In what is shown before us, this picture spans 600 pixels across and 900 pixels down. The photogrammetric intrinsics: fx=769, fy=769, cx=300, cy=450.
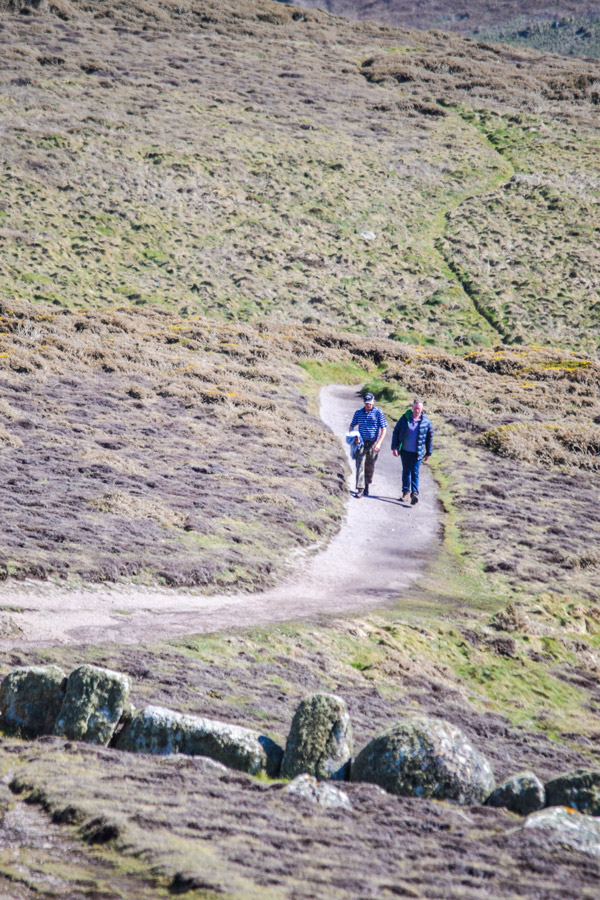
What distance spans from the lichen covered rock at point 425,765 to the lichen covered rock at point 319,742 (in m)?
0.18

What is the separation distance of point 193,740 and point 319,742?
96 centimetres

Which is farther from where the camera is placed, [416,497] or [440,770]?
[416,497]

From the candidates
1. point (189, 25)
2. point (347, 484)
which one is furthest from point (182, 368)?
point (189, 25)

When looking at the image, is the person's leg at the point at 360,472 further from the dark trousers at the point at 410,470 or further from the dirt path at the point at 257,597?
the dark trousers at the point at 410,470

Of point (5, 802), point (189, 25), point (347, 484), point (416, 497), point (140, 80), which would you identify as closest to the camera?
point (5, 802)

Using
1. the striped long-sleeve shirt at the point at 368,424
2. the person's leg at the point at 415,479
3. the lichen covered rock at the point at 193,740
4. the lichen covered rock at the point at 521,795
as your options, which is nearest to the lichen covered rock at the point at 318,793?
the lichen covered rock at the point at 193,740

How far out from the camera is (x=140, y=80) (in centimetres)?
6888

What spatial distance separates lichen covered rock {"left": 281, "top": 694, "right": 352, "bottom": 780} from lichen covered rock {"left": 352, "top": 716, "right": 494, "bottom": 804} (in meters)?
0.18

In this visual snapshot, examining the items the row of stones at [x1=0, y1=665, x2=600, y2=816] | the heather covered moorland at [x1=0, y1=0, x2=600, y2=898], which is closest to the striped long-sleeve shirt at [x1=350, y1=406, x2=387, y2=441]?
the heather covered moorland at [x1=0, y1=0, x2=600, y2=898]

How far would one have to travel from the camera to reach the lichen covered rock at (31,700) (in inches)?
237

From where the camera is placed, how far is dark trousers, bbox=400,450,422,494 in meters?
17.3

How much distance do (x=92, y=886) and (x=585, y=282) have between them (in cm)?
5517

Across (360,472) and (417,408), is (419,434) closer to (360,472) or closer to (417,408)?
(417,408)

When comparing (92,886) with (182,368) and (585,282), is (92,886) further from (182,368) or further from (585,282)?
(585,282)
